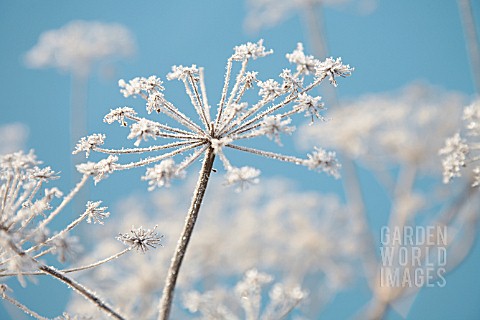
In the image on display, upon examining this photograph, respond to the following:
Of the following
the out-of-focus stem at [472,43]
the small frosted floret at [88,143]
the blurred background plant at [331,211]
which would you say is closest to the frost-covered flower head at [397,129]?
the blurred background plant at [331,211]

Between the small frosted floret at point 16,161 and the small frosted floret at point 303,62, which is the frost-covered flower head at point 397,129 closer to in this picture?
the small frosted floret at point 303,62

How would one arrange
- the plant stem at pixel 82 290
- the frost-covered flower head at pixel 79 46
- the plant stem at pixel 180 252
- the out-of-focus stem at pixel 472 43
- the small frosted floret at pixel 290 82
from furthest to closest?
1. the frost-covered flower head at pixel 79 46
2. the out-of-focus stem at pixel 472 43
3. the small frosted floret at pixel 290 82
4. the plant stem at pixel 180 252
5. the plant stem at pixel 82 290

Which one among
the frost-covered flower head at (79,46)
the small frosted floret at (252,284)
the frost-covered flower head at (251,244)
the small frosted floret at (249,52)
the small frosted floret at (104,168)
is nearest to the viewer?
the small frosted floret at (104,168)

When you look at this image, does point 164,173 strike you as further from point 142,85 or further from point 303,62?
point 303,62

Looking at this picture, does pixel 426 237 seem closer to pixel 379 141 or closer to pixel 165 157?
pixel 379 141

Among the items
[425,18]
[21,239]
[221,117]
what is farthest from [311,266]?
[425,18]

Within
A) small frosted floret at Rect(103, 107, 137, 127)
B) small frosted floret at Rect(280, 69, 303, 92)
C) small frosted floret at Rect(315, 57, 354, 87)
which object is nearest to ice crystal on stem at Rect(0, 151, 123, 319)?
small frosted floret at Rect(103, 107, 137, 127)
